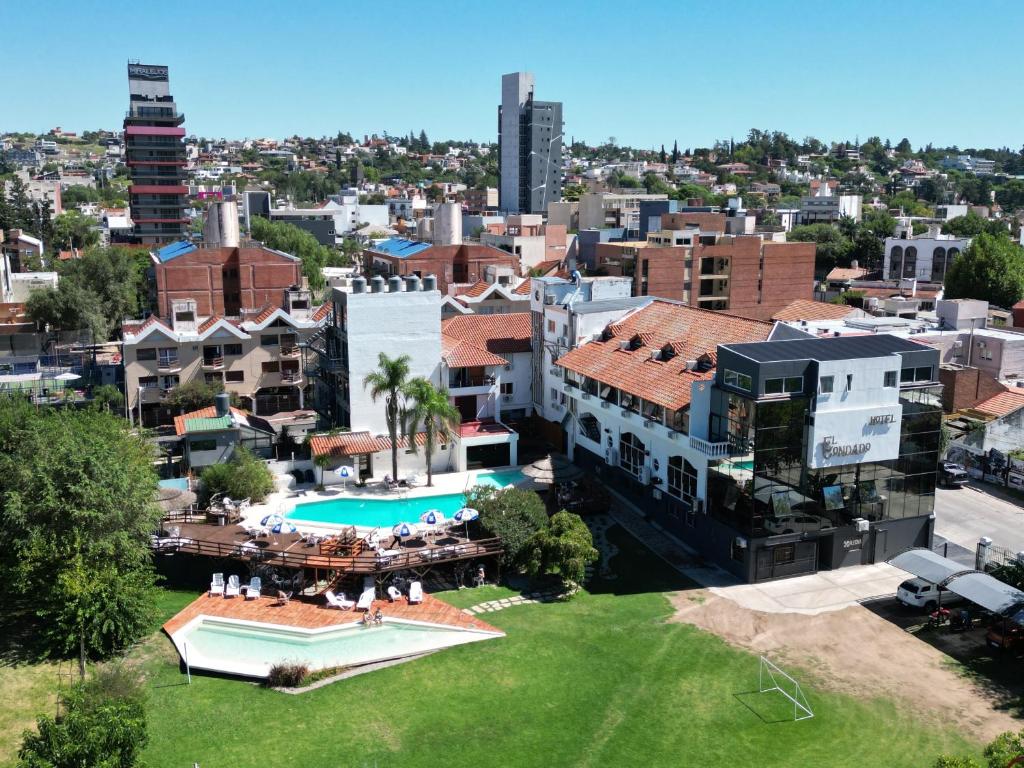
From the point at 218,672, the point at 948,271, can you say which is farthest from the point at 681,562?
the point at 948,271

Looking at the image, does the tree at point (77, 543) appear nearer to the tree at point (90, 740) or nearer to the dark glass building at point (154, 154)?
the tree at point (90, 740)

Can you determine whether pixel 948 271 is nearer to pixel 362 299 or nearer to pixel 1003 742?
pixel 362 299

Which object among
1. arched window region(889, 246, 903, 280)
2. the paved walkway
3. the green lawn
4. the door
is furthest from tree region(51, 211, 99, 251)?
the door

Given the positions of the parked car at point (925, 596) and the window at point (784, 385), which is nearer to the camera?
the parked car at point (925, 596)

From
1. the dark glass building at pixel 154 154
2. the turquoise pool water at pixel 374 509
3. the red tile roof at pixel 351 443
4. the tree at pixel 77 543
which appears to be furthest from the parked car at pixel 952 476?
the dark glass building at pixel 154 154

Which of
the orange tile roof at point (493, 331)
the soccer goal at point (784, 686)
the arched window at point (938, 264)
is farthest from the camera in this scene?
the arched window at point (938, 264)

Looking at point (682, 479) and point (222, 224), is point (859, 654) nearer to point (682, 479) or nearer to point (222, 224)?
point (682, 479)

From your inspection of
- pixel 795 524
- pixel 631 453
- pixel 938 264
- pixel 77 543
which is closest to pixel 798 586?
pixel 795 524
